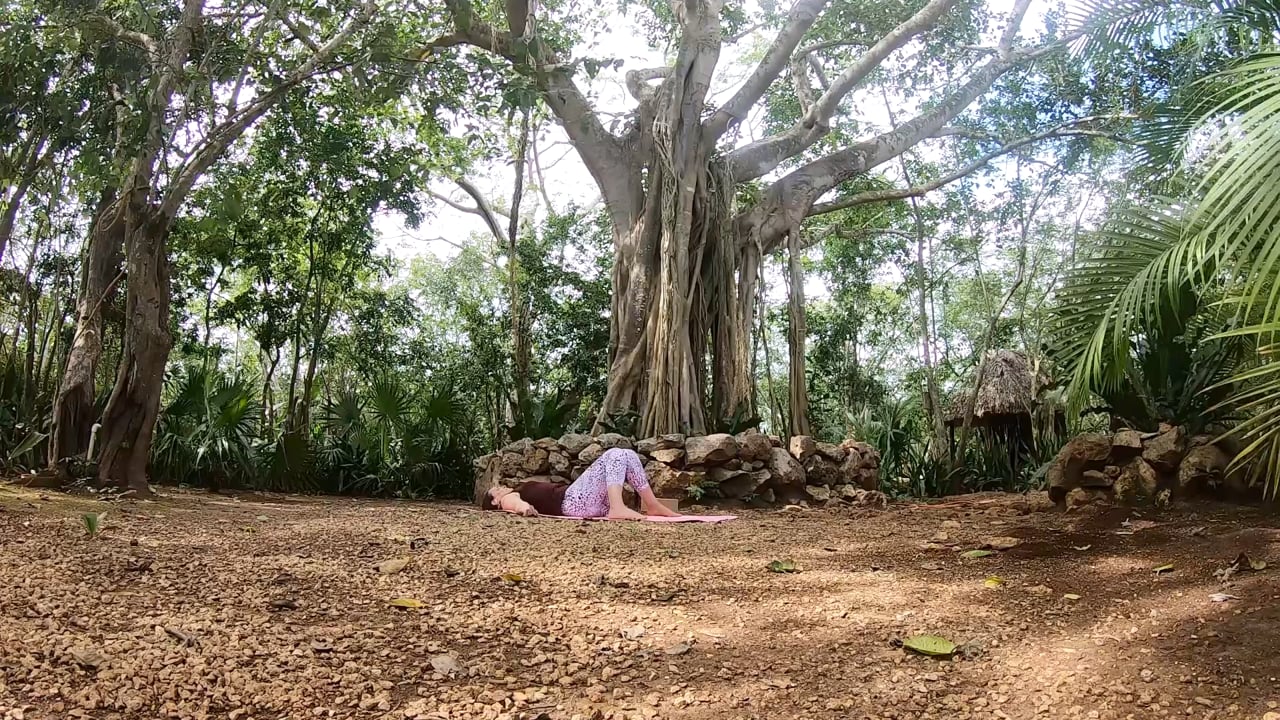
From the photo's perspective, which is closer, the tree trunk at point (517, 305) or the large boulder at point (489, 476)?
the large boulder at point (489, 476)

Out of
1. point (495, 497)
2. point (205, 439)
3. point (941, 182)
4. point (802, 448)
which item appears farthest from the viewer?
point (941, 182)

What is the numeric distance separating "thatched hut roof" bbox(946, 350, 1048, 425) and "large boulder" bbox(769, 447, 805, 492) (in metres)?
3.39

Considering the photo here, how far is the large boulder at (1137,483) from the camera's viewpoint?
410cm

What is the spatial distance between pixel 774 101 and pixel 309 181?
5280mm

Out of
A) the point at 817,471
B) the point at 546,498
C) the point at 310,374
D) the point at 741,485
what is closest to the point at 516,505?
the point at 546,498

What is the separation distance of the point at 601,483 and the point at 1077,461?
247 centimetres

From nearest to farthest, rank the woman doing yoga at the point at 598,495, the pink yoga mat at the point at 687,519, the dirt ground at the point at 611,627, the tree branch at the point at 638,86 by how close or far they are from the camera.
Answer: the dirt ground at the point at 611,627
the pink yoga mat at the point at 687,519
the woman doing yoga at the point at 598,495
the tree branch at the point at 638,86

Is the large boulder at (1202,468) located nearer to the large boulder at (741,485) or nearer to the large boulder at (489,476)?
the large boulder at (741,485)

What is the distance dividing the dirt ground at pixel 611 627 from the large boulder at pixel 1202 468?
467 mm

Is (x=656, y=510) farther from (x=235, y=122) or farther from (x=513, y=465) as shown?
(x=235, y=122)

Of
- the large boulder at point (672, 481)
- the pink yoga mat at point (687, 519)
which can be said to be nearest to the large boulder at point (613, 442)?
the large boulder at point (672, 481)

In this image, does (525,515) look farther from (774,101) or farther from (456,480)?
(774,101)

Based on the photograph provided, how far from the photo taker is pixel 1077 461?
440cm

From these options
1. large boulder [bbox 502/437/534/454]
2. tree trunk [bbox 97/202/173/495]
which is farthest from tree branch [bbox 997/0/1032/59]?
tree trunk [bbox 97/202/173/495]
